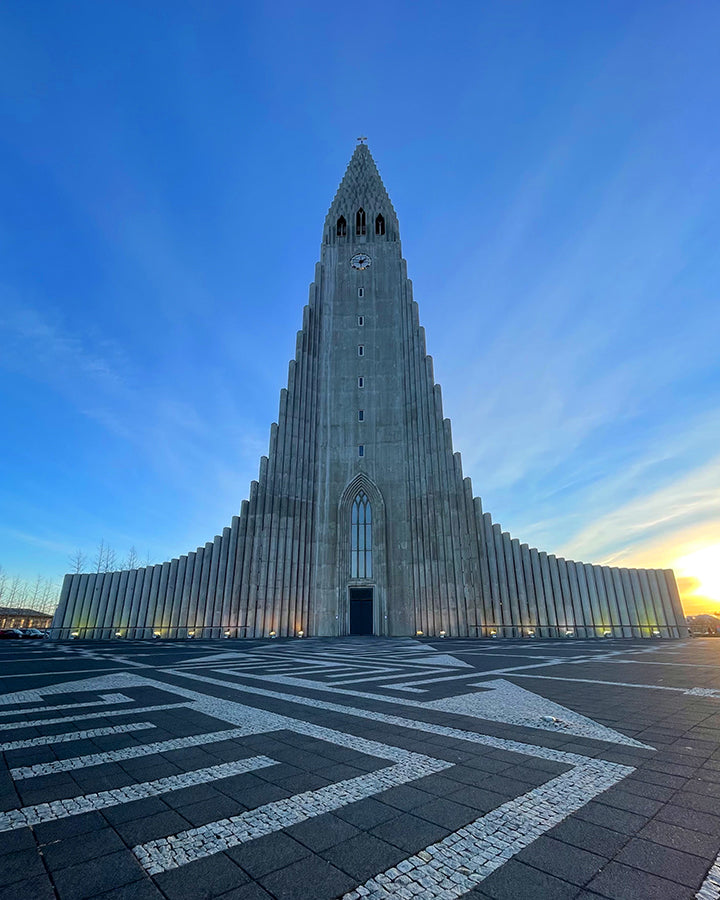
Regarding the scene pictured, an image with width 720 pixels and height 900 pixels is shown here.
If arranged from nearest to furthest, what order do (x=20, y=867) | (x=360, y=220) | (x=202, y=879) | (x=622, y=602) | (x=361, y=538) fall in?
(x=202, y=879) < (x=20, y=867) < (x=622, y=602) < (x=361, y=538) < (x=360, y=220)

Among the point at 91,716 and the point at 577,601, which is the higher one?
the point at 577,601

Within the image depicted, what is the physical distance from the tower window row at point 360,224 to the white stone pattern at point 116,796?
52.2 metres

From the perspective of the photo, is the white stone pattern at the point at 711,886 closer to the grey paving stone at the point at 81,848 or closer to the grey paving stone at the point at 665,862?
the grey paving stone at the point at 665,862

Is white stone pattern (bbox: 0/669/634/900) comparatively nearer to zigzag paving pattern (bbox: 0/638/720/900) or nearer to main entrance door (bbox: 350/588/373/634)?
zigzag paving pattern (bbox: 0/638/720/900)

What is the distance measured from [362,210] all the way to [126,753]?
54.6 metres

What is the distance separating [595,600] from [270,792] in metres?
38.9

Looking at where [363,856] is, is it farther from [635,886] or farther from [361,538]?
[361,538]

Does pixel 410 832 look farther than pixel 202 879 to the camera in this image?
Yes

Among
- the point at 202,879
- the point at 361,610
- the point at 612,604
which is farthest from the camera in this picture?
the point at 361,610

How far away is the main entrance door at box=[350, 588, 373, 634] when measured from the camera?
37812 mm

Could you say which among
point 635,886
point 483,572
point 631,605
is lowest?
point 635,886

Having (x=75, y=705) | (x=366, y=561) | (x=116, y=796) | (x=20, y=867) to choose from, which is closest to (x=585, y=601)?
(x=366, y=561)

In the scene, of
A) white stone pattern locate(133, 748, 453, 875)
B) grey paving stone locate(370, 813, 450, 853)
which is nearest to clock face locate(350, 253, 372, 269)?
white stone pattern locate(133, 748, 453, 875)

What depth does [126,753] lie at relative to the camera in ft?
16.6
